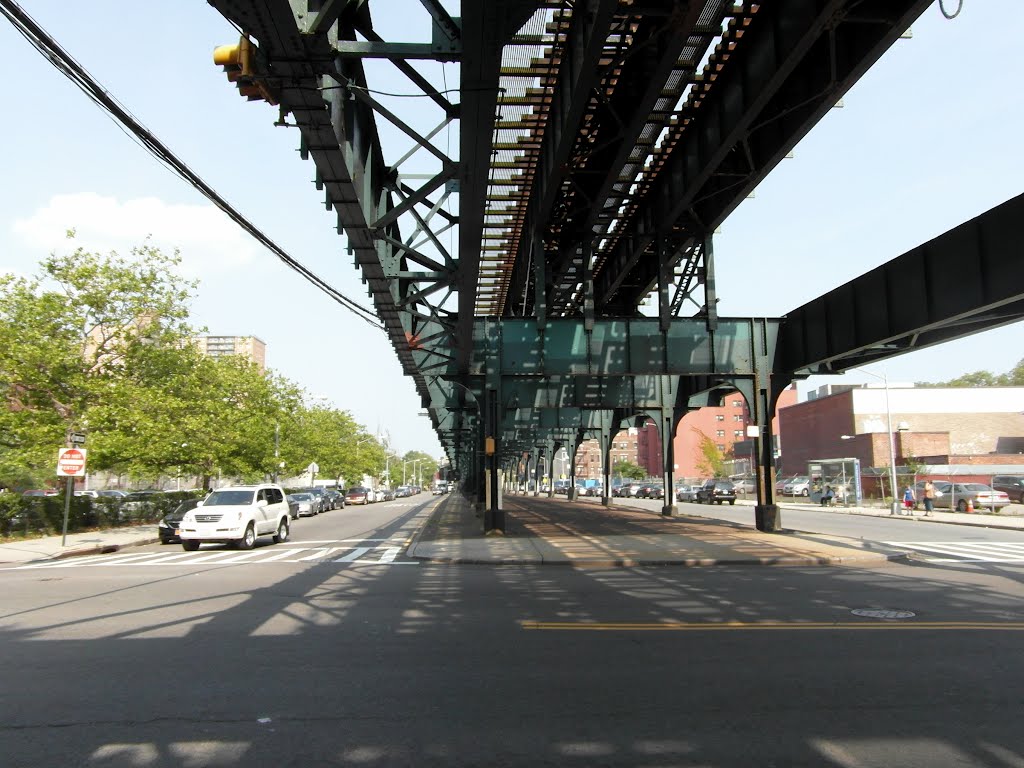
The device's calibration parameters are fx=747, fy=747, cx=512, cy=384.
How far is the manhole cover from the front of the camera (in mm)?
9617

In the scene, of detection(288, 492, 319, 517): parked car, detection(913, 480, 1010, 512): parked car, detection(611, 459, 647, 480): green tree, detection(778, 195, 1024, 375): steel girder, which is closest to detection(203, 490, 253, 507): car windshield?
detection(778, 195, 1024, 375): steel girder

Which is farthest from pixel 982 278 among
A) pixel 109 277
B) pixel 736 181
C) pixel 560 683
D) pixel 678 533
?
pixel 109 277

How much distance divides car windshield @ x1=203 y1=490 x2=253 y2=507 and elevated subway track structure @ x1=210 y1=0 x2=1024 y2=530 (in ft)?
20.8

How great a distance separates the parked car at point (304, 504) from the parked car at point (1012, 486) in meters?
39.5

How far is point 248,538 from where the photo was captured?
21.2 meters

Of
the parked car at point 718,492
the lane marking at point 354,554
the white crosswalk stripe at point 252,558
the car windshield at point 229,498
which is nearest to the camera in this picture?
the white crosswalk stripe at point 252,558

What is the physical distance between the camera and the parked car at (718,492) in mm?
53594

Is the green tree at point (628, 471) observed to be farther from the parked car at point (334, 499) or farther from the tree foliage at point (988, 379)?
the parked car at point (334, 499)

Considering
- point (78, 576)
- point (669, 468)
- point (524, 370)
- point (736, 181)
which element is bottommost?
point (78, 576)

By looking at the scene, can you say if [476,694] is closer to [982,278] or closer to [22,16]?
[22,16]

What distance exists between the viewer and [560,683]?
6.50m

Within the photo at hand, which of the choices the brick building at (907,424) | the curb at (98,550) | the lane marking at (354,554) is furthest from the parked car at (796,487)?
the curb at (98,550)

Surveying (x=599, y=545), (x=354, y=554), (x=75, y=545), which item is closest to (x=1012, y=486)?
(x=599, y=545)

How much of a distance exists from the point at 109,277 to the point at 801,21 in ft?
83.5
